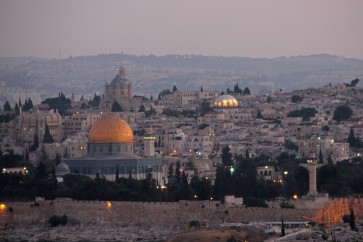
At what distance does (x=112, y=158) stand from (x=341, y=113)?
3314cm

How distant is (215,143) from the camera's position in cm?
12900

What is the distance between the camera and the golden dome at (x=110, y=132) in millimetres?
112375

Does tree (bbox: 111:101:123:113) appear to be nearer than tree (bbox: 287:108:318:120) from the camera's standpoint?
No

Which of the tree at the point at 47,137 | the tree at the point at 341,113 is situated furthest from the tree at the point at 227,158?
the tree at the point at 341,113

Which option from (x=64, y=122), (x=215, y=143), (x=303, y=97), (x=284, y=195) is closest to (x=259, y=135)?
(x=215, y=143)

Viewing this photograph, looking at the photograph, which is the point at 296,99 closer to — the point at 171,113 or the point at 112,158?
the point at 171,113

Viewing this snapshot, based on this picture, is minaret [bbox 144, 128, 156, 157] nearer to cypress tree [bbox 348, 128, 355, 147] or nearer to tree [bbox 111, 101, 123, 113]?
cypress tree [bbox 348, 128, 355, 147]

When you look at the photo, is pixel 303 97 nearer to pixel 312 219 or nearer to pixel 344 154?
pixel 344 154

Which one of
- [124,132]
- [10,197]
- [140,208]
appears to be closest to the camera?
[140,208]

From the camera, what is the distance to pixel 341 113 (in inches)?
5492

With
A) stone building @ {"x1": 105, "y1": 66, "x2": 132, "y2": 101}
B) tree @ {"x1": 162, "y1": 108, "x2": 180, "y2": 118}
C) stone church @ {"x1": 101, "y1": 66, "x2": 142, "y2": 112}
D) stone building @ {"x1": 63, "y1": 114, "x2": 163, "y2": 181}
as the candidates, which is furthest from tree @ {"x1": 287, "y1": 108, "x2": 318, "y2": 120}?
stone building @ {"x1": 63, "y1": 114, "x2": 163, "y2": 181}

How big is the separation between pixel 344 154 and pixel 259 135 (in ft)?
57.6

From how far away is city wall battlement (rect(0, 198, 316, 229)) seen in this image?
77.6 metres

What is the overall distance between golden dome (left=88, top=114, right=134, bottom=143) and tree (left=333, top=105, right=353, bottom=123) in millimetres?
28491
